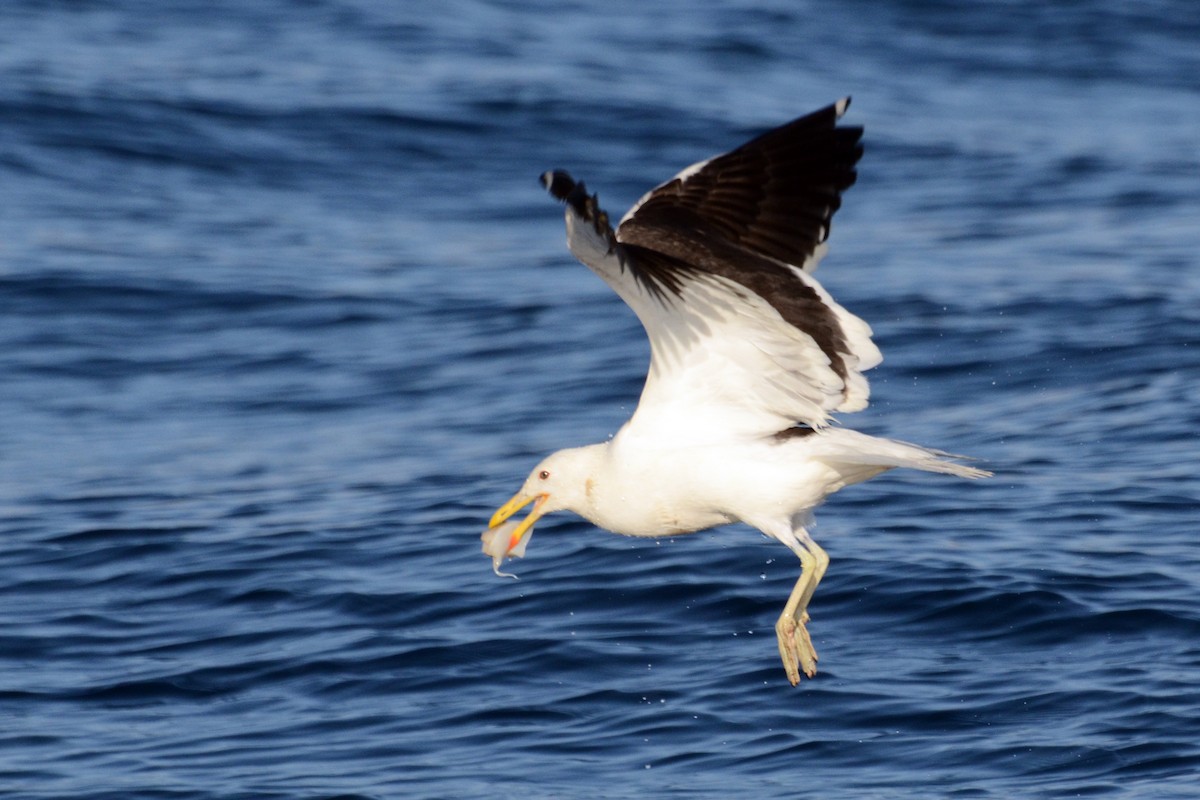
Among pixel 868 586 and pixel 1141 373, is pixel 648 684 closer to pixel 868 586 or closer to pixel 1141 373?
pixel 868 586

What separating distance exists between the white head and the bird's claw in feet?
2.80

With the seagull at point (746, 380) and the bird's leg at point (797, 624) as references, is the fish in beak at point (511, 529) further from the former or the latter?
the bird's leg at point (797, 624)

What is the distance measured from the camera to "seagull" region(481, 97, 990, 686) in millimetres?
6289

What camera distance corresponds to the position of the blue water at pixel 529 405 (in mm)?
7512

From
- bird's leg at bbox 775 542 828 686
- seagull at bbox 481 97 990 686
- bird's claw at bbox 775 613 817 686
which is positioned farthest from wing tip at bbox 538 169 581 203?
bird's claw at bbox 775 613 817 686

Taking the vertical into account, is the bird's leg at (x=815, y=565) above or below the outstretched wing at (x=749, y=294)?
below

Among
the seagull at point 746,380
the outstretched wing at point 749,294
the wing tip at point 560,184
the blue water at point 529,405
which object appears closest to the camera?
the wing tip at point 560,184

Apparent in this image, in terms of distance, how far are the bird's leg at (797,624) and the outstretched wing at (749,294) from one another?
557 mm

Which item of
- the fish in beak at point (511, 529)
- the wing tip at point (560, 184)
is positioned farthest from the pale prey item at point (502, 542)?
the wing tip at point (560, 184)

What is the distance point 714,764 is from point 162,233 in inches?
380

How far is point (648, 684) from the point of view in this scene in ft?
25.8

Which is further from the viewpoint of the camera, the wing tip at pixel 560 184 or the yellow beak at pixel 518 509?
the yellow beak at pixel 518 509

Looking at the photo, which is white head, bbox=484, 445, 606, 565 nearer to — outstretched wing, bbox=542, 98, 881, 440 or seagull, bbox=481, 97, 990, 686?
seagull, bbox=481, 97, 990, 686

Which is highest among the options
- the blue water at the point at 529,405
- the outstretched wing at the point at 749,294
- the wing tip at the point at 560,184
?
the wing tip at the point at 560,184
